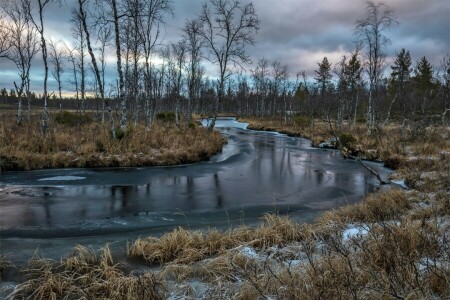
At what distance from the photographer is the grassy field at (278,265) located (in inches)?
170

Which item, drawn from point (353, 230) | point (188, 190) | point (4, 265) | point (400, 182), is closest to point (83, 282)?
point (4, 265)

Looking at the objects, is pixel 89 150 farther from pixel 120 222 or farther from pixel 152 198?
pixel 120 222

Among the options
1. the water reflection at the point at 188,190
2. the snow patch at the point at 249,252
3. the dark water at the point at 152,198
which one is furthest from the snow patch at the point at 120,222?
the snow patch at the point at 249,252

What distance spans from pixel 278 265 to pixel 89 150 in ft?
45.4

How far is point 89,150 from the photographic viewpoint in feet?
56.2

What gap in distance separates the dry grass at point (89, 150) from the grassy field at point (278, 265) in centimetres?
1046

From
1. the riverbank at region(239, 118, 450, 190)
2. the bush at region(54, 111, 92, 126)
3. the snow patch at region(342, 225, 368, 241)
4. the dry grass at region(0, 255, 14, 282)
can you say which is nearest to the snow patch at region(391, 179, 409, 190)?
the riverbank at region(239, 118, 450, 190)

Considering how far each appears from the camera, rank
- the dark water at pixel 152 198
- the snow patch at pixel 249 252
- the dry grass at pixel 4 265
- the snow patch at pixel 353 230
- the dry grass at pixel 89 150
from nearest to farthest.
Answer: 1. the dry grass at pixel 4 265
2. the snow patch at pixel 249 252
3. the snow patch at pixel 353 230
4. the dark water at pixel 152 198
5. the dry grass at pixel 89 150

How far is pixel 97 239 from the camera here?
7.75 meters

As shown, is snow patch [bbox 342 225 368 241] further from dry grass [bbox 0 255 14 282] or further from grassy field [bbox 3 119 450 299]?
dry grass [bbox 0 255 14 282]

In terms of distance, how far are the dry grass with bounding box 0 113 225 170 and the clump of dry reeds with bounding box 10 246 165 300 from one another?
35.9 ft

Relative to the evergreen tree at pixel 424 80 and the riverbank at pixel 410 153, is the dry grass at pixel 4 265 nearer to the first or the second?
the riverbank at pixel 410 153

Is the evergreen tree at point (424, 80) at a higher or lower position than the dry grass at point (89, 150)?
higher

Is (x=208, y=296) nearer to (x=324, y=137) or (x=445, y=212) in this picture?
(x=445, y=212)
